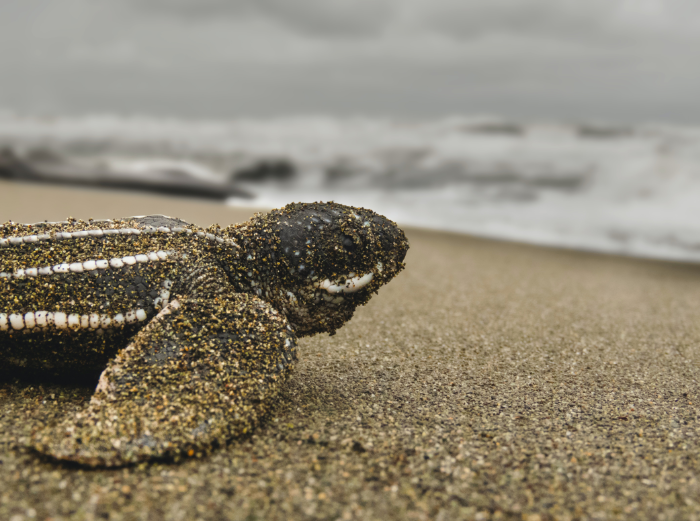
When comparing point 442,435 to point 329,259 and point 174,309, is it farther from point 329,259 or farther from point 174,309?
point 174,309

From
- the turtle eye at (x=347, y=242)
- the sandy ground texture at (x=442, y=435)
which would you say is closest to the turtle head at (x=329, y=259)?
the turtle eye at (x=347, y=242)

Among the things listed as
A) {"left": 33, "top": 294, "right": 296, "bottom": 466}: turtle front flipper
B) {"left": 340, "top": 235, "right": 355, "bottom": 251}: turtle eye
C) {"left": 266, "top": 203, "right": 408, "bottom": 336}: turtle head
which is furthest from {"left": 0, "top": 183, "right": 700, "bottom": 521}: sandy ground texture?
{"left": 340, "top": 235, "right": 355, "bottom": 251}: turtle eye

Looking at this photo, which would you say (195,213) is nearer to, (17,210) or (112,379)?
(17,210)

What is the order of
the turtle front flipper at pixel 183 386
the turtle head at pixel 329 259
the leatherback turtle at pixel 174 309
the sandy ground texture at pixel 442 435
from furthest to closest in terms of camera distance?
1. the turtle head at pixel 329 259
2. the leatherback turtle at pixel 174 309
3. the turtle front flipper at pixel 183 386
4. the sandy ground texture at pixel 442 435

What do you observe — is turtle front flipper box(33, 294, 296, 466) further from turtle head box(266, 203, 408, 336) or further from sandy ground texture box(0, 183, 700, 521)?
turtle head box(266, 203, 408, 336)

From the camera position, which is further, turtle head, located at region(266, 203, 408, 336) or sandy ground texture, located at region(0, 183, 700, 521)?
turtle head, located at region(266, 203, 408, 336)

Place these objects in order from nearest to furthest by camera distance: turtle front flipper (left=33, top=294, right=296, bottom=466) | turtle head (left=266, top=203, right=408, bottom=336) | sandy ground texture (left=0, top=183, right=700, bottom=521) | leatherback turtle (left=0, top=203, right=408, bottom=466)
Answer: sandy ground texture (left=0, top=183, right=700, bottom=521), turtle front flipper (left=33, top=294, right=296, bottom=466), leatherback turtle (left=0, top=203, right=408, bottom=466), turtle head (left=266, top=203, right=408, bottom=336)

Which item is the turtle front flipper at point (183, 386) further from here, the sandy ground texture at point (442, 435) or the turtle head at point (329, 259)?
the turtle head at point (329, 259)

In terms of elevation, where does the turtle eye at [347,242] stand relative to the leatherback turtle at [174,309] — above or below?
above
